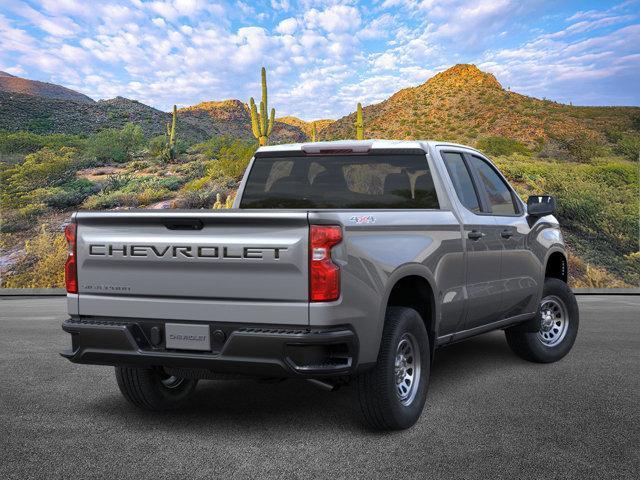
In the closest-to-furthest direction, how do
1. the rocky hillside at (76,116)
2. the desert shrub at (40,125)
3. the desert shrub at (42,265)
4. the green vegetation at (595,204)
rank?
the desert shrub at (42,265) < the green vegetation at (595,204) < the desert shrub at (40,125) < the rocky hillside at (76,116)

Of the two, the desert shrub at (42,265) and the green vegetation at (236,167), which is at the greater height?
the green vegetation at (236,167)

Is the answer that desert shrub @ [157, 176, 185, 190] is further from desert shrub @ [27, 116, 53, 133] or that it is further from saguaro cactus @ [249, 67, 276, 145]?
desert shrub @ [27, 116, 53, 133]

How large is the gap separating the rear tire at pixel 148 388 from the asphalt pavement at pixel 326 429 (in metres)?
0.11

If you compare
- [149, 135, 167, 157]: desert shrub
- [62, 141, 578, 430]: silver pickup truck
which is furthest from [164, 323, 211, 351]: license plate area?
[149, 135, 167, 157]: desert shrub

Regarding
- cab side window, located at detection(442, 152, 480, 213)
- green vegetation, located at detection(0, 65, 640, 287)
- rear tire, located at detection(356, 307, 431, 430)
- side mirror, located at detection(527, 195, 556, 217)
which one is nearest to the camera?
rear tire, located at detection(356, 307, 431, 430)

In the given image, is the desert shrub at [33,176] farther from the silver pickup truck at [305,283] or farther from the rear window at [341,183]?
the silver pickup truck at [305,283]

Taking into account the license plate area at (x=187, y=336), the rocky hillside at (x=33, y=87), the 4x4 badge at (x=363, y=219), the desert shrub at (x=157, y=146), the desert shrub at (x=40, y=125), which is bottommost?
the license plate area at (x=187, y=336)

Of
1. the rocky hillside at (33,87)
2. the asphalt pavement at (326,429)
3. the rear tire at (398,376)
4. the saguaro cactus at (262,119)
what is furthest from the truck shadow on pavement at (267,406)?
the rocky hillside at (33,87)

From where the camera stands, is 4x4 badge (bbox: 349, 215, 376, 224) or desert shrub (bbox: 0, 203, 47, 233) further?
desert shrub (bbox: 0, 203, 47, 233)

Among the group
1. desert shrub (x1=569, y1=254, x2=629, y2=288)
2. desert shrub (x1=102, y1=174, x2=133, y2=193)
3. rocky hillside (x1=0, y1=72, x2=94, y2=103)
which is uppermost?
rocky hillside (x1=0, y1=72, x2=94, y2=103)

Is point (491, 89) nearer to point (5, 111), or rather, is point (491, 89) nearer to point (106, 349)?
point (5, 111)

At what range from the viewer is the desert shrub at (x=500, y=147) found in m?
45.5

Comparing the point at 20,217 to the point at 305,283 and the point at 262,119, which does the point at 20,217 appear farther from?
the point at 305,283

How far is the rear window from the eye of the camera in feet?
21.5
